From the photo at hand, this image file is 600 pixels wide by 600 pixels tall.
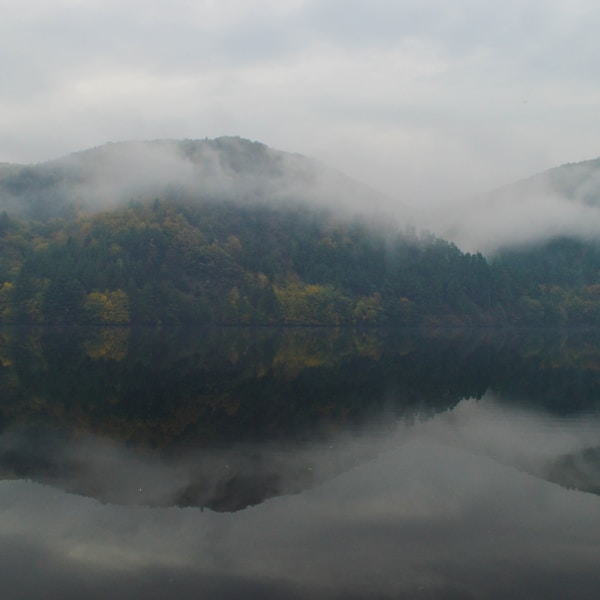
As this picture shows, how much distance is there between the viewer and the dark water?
14.3m

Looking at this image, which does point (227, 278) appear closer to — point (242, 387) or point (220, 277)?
point (220, 277)

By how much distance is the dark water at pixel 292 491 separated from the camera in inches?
564

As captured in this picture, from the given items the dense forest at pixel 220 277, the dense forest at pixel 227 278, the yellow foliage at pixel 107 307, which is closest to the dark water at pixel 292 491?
the yellow foliage at pixel 107 307

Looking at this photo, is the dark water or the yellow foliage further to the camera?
the yellow foliage

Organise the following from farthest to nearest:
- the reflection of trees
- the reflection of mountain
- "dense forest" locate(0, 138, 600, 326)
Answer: "dense forest" locate(0, 138, 600, 326) → the reflection of trees → the reflection of mountain

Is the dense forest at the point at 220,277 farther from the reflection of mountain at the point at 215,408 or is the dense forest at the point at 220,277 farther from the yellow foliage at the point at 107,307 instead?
the reflection of mountain at the point at 215,408

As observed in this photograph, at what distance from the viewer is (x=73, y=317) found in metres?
127

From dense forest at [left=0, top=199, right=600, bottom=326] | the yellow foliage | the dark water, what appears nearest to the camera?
the dark water

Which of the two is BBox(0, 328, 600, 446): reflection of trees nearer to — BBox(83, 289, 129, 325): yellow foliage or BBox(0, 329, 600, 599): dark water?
BBox(0, 329, 600, 599): dark water

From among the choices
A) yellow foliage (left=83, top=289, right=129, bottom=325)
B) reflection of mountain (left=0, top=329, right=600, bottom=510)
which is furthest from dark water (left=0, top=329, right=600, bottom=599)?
yellow foliage (left=83, top=289, right=129, bottom=325)

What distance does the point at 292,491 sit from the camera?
66.0ft

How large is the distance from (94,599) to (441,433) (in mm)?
19907

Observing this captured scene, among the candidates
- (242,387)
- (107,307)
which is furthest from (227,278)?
(242,387)

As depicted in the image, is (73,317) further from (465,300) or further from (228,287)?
(465,300)
